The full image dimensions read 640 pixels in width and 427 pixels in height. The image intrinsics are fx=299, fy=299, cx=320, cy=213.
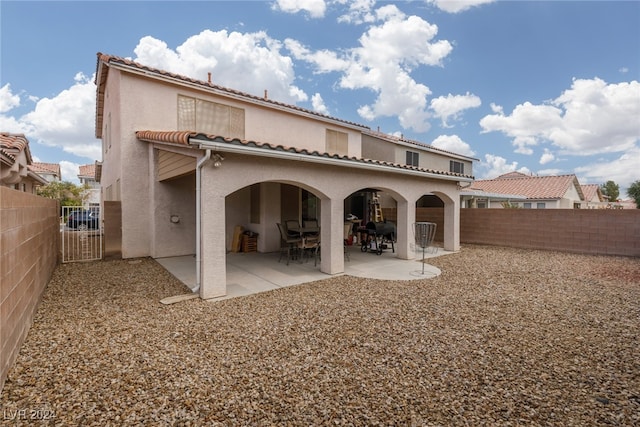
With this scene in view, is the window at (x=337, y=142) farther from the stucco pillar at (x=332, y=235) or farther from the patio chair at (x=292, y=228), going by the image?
the stucco pillar at (x=332, y=235)

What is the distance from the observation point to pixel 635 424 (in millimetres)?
2881

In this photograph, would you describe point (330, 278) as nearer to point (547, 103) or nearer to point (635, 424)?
point (635, 424)

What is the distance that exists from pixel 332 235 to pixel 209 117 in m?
7.32

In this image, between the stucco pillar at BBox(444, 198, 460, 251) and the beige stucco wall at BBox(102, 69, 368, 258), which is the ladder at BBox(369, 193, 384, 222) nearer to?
the stucco pillar at BBox(444, 198, 460, 251)

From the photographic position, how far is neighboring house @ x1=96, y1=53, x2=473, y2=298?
21.5 ft

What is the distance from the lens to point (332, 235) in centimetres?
866

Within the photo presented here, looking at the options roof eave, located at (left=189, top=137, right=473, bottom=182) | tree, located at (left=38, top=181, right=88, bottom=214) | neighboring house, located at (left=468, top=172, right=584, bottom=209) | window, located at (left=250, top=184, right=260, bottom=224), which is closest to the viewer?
roof eave, located at (left=189, top=137, right=473, bottom=182)

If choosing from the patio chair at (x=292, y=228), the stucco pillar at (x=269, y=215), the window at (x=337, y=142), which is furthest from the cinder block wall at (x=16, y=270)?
the window at (x=337, y=142)

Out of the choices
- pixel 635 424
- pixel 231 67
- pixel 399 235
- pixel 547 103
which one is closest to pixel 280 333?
pixel 635 424

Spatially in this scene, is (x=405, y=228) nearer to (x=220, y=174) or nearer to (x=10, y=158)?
(x=220, y=174)

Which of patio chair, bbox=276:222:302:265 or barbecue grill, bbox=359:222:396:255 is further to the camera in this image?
barbecue grill, bbox=359:222:396:255

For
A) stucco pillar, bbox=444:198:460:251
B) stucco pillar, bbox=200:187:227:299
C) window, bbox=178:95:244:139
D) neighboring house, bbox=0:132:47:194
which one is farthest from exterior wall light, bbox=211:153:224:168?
stucco pillar, bbox=444:198:460:251

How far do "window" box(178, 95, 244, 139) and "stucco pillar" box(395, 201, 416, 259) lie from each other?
7.36 meters

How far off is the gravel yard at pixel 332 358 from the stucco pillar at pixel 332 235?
165 centimetres
